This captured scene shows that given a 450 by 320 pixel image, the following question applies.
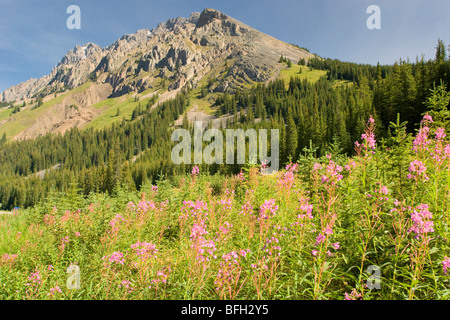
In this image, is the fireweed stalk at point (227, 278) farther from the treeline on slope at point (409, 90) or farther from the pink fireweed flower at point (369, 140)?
the treeline on slope at point (409, 90)

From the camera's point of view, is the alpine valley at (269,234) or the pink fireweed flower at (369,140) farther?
the pink fireweed flower at (369,140)

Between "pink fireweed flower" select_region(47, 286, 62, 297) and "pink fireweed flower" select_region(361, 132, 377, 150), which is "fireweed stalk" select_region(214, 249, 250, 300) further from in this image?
"pink fireweed flower" select_region(361, 132, 377, 150)

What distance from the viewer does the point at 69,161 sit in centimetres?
15162

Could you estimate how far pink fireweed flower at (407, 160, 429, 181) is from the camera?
328 centimetres

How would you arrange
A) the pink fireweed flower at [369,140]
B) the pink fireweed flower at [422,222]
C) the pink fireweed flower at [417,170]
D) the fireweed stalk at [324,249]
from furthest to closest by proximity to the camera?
the pink fireweed flower at [369,140], the pink fireweed flower at [417,170], the fireweed stalk at [324,249], the pink fireweed flower at [422,222]

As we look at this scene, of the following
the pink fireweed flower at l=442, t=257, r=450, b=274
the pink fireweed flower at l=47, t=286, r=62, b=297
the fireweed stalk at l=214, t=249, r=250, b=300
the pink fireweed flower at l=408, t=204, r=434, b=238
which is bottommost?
the pink fireweed flower at l=47, t=286, r=62, b=297

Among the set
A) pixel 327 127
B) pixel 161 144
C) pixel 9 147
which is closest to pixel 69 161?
pixel 161 144

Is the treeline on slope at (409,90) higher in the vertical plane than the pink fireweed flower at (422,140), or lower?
higher

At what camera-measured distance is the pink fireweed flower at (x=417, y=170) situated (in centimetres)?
328

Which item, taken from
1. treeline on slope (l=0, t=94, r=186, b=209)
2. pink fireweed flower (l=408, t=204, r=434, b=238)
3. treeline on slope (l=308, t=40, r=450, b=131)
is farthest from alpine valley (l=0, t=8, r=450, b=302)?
treeline on slope (l=0, t=94, r=186, b=209)

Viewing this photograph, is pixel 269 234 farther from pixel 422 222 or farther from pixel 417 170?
pixel 417 170

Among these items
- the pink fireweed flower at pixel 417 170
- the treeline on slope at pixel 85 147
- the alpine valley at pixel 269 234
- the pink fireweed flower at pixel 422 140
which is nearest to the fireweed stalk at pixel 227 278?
the alpine valley at pixel 269 234

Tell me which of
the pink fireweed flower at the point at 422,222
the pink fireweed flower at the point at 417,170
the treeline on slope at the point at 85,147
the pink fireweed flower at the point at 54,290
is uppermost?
the treeline on slope at the point at 85,147
